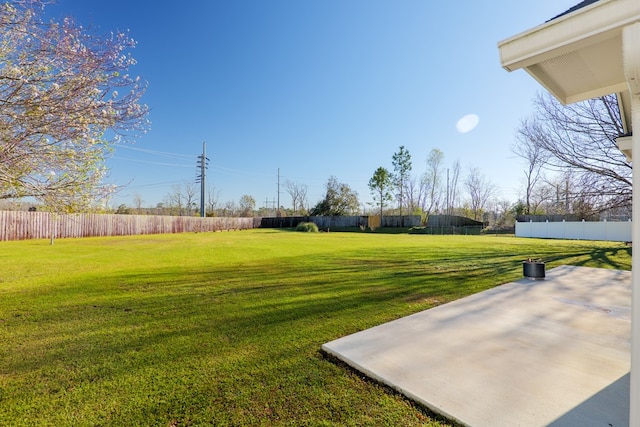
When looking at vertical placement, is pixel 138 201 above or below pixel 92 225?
above

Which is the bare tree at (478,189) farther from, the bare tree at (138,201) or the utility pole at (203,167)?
the bare tree at (138,201)

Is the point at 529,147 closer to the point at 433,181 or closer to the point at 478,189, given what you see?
the point at 433,181

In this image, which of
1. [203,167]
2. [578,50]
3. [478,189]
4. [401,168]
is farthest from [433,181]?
[578,50]

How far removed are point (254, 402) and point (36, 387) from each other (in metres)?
1.49

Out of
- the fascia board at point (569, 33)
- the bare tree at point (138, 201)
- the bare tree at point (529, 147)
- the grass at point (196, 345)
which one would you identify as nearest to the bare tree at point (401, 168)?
the bare tree at point (529, 147)

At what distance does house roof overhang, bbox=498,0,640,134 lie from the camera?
3.90 ft

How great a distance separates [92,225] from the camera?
1611 cm

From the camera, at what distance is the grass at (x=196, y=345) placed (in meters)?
1.60

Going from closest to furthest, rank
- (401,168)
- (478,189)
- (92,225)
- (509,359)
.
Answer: (509,359)
(92,225)
(401,168)
(478,189)

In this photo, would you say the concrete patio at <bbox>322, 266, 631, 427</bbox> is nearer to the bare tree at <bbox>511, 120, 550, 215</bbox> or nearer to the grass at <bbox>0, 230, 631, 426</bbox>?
the grass at <bbox>0, 230, 631, 426</bbox>

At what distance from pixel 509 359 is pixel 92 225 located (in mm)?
20348

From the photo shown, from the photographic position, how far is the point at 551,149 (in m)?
11.6

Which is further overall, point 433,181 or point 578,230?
point 433,181

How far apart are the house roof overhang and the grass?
2.05 metres
